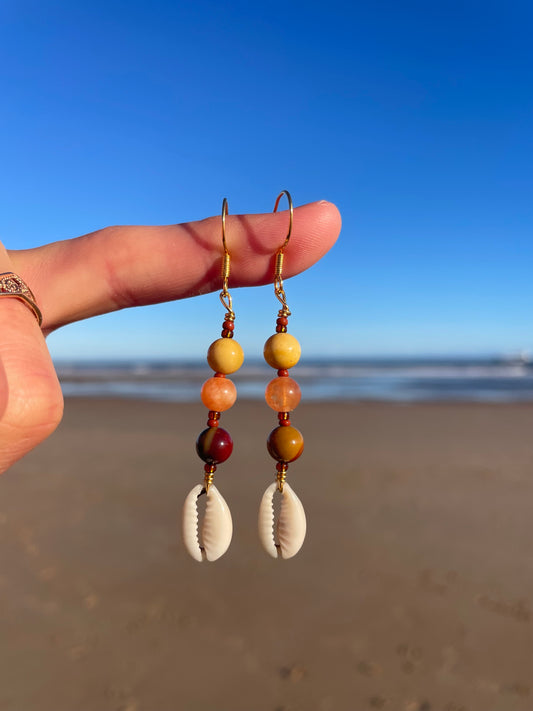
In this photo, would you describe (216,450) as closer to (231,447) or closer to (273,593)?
(231,447)

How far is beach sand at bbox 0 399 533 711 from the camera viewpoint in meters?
2.49

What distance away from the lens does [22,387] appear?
1384 millimetres

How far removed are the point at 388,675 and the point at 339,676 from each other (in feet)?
0.79

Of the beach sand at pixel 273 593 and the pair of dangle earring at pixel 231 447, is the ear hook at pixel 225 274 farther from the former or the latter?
the beach sand at pixel 273 593

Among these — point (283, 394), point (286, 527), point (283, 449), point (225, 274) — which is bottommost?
point (286, 527)

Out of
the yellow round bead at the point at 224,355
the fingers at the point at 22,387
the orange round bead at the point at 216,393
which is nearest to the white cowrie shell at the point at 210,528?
the orange round bead at the point at 216,393

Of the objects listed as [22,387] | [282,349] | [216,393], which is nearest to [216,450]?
[216,393]

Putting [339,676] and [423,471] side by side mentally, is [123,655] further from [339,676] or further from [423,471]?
[423,471]

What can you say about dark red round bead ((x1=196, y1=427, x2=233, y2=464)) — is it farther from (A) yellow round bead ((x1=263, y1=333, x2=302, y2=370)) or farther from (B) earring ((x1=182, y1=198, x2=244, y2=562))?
(A) yellow round bead ((x1=263, y1=333, x2=302, y2=370))

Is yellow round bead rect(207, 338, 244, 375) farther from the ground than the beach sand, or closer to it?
farther from the ground

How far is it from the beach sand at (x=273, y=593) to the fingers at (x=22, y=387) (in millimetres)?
1660

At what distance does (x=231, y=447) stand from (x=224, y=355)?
0.35 m

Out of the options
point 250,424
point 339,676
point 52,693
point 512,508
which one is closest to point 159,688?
point 52,693

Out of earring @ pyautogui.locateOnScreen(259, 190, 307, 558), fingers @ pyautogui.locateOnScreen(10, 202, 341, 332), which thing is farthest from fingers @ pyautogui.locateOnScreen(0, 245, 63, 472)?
earring @ pyautogui.locateOnScreen(259, 190, 307, 558)
